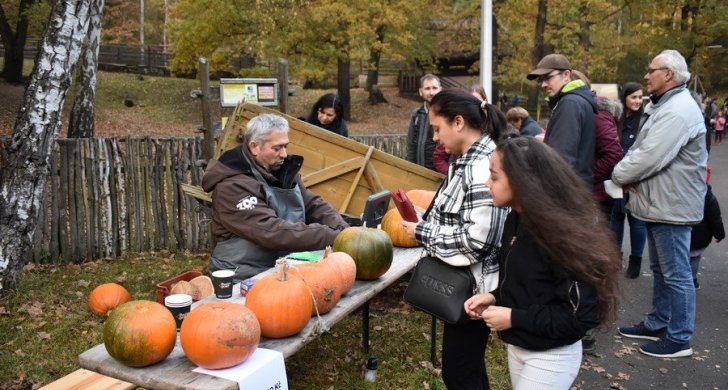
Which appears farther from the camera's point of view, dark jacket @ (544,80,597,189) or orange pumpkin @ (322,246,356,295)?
dark jacket @ (544,80,597,189)

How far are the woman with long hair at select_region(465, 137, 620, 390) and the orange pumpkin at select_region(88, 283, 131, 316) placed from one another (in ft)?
13.9

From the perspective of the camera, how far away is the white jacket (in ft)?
15.4

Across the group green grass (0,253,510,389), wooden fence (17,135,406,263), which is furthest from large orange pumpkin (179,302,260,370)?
wooden fence (17,135,406,263)

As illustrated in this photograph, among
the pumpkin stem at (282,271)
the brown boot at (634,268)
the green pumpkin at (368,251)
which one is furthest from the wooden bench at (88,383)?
the brown boot at (634,268)

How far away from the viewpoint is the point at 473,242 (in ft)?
9.36

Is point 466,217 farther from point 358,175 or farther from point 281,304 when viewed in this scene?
point 358,175

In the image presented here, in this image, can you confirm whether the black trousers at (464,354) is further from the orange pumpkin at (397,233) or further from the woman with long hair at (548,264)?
the orange pumpkin at (397,233)

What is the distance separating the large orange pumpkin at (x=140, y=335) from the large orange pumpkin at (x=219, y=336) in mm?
78

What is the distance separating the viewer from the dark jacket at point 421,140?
23.0 ft

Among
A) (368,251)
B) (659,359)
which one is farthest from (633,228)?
(368,251)

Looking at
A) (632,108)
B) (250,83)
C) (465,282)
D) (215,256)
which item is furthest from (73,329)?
(632,108)

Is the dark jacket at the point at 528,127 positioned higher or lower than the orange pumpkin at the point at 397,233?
higher

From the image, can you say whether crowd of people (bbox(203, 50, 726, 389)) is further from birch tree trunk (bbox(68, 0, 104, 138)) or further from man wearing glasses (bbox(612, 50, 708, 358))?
birch tree trunk (bbox(68, 0, 104, 138))

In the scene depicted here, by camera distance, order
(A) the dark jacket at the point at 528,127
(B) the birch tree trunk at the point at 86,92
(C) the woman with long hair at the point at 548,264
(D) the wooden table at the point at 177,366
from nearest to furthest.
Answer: (C) the woman with long hair at the point at 548,264, (D) the wooden table at the point at 177,366, (A) the dark jacket at the point at 528,127, (B) the birch tree trunk at the point at 86,92
